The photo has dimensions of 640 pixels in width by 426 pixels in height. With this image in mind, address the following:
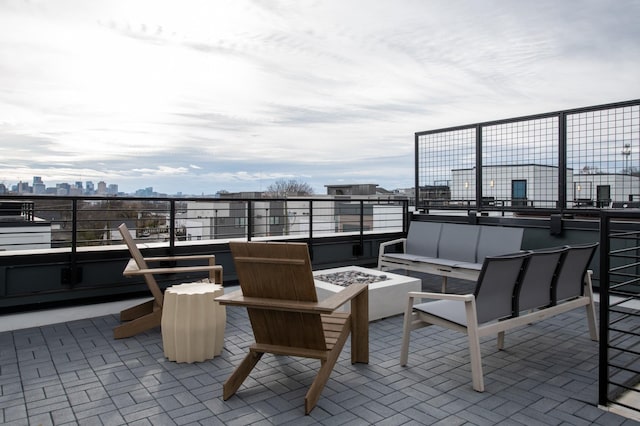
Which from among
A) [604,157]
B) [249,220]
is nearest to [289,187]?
[249,220]

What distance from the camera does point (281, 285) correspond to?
9.10 ft

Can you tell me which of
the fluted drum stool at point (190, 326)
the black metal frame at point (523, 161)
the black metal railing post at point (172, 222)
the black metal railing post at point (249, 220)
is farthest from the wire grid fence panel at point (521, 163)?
the fluted drum stool at point (190, 326)

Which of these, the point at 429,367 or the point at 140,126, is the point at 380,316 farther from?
the point at 140,126

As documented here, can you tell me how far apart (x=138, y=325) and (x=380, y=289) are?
2.47 metres

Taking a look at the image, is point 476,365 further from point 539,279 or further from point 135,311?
point 135,311

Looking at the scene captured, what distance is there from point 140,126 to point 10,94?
469cm

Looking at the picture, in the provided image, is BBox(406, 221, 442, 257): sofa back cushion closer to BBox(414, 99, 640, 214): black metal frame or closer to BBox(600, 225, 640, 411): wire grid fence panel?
BBox(414, 99, 640, 214): black metal frame

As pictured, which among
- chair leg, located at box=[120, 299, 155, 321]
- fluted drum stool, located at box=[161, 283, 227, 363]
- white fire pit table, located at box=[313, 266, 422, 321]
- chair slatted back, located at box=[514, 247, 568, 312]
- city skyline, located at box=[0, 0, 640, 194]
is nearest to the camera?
chair slatted back, located at box=[514, 247, 568, 312]

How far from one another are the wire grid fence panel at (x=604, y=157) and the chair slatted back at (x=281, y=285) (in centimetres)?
466

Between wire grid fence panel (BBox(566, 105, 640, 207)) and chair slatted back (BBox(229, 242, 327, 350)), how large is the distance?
4664 millimetres

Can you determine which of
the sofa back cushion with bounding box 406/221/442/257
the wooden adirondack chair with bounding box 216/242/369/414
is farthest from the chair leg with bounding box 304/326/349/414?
the sofa back cushion with bounding box 406/221/442/257

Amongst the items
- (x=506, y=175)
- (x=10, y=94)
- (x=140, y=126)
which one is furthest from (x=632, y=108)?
(x=140, y=126)

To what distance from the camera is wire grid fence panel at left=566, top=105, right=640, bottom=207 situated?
531 cm

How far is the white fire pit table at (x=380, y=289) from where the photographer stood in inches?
185
